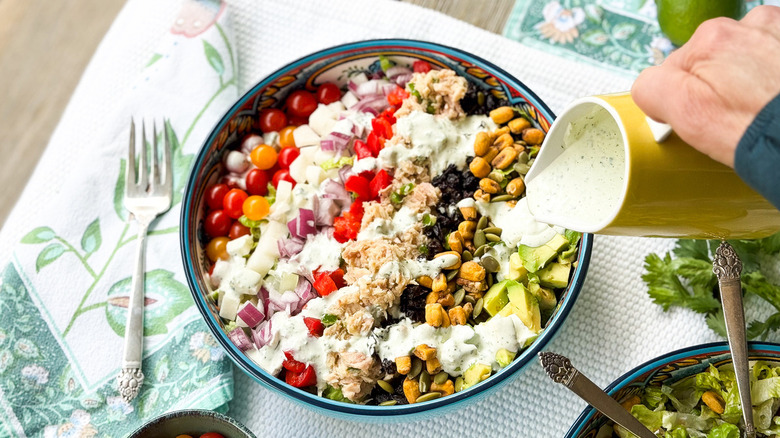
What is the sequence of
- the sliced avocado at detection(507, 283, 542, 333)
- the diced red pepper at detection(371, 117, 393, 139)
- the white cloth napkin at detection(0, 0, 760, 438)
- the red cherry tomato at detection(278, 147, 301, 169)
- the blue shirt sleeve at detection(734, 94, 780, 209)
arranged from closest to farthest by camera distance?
the blue shirt sleeve at detection(734, 94, 780, 209)
the sliced avocado at detection(507, 283, 542, 333)
the white cloth napkin at detection(0, 0, 760, 438)
the diced red pepper at detection(371, 117, 393, 139)
the red cherry tomato at detection(278, 147, 301, 169)

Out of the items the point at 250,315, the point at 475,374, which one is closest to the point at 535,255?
the point at 475,374

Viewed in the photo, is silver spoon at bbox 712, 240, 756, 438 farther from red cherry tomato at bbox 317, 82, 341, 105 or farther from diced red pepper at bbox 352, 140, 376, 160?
red cherry tomato at bbox 317, 82, 341, 105

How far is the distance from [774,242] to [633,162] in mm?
1068

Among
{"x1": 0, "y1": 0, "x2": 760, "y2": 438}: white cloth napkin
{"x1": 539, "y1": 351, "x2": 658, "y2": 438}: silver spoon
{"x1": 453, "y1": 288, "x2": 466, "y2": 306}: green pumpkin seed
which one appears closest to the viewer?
{"x1": 539, "y1": 351, "x2": 658, "y2": 438}: silver spoon

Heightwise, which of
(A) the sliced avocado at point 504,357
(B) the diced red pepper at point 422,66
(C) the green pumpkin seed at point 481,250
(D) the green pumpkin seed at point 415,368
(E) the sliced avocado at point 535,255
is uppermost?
(B) the diced red pepper at point 422,66

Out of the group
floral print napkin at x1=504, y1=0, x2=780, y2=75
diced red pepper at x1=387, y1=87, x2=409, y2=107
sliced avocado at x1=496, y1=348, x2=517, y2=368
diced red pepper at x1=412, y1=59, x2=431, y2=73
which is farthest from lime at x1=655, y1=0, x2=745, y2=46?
sliced avocado at x1=496, y1=348, x2=517, y2=368

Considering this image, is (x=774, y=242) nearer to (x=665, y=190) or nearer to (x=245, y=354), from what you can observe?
(x=665, y=190)

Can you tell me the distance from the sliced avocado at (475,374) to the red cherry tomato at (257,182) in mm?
934

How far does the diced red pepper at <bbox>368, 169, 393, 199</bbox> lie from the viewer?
85.0 inches

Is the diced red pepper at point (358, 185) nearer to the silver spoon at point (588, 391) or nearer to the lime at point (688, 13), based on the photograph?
the silver spoon at point (588, 391)

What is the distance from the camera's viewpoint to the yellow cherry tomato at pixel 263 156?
2.36 m

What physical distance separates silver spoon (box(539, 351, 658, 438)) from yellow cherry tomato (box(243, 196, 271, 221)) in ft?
3.32

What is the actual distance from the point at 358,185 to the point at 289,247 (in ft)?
0.95

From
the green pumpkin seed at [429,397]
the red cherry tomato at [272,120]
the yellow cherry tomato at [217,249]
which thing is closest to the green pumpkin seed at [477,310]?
the green pumpkin seed at [429,397]
